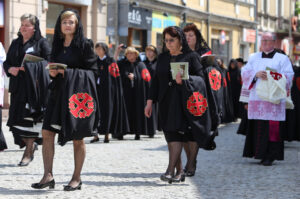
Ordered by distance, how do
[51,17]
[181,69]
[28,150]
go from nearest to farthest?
[181,69] → [28,150] → [51,17]

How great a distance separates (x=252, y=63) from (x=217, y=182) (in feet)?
8.29

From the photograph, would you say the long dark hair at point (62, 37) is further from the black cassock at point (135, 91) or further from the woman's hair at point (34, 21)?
the black cassock at point (135, 91)

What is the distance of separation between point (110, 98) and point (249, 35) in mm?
26440

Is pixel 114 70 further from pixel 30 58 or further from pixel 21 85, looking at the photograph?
pixel 30 58

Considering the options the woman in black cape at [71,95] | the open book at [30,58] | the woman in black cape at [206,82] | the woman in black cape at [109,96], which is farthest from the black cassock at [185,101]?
the woman in black cape at [109,96]

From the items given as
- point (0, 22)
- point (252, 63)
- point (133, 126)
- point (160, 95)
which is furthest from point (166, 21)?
point (160, 95)

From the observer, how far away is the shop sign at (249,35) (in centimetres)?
3833

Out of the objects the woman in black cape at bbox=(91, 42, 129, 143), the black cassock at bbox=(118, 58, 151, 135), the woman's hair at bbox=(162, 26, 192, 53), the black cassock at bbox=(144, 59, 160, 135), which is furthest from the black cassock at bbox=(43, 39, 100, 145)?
the black cassock at bbox=(118, 58, 151, 135)

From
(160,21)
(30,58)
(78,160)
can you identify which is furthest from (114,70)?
(160,21)

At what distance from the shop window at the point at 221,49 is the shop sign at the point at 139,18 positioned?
24.7 feet

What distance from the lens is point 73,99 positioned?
6801 mm

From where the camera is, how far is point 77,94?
22.4ft

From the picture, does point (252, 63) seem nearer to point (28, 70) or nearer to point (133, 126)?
point (28, 70)

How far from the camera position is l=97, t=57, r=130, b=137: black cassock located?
13117mm
